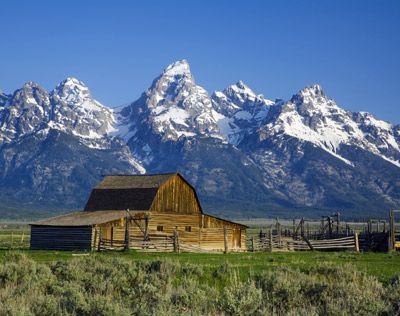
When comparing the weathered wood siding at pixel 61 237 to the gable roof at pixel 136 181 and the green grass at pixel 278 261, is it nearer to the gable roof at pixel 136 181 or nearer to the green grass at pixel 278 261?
the green grass at pixel 278 261

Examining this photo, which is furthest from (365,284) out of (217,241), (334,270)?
(217,241)

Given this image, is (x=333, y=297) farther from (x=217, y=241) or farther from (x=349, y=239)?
A: (x=217, y=241)

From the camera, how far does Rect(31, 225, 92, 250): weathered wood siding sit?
5545cm

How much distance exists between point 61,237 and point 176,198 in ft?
37.8

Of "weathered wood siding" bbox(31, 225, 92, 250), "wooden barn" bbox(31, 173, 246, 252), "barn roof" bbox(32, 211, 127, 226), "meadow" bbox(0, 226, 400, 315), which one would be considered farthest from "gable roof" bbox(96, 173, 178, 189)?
"meadow" bbox(0, 226, 400, 315)

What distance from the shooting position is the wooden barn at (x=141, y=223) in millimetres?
54906

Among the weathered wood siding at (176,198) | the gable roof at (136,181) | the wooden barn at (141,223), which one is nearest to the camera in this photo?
the wooden barn at (141,223)

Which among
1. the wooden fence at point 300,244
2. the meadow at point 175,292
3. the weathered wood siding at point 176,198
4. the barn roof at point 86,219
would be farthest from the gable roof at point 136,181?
the meadow at point 175,292

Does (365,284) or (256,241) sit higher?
(256,241)

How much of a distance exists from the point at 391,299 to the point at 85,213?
48.8 m

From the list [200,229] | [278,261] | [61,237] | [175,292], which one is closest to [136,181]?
[200,229]

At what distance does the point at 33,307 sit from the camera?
15906 millimetres

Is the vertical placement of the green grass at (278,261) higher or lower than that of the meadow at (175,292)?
higher

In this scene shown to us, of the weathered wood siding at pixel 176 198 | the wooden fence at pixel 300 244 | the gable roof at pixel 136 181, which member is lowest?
the wooden fence at pixel 300 244
